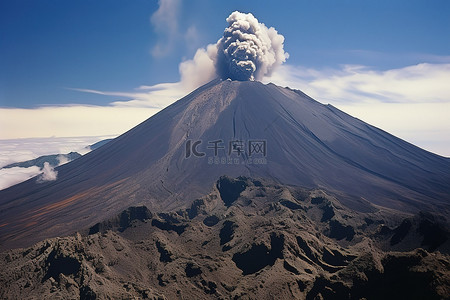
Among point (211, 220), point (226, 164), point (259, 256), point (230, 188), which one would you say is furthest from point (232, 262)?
point (226, 164)

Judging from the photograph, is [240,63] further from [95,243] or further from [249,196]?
[95,243]

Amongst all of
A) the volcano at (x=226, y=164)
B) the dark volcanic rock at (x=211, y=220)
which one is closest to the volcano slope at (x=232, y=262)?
the dark volcanic rock at (x=211, y=220)

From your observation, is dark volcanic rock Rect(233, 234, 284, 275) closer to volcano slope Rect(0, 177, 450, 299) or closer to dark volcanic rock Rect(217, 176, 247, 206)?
volcano slope Rect(0, 177, 450, 299)

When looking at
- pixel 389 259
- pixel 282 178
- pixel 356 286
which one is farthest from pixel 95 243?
pixel 282 178

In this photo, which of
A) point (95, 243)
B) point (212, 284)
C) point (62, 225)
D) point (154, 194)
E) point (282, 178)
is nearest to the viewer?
point (212, 284)
